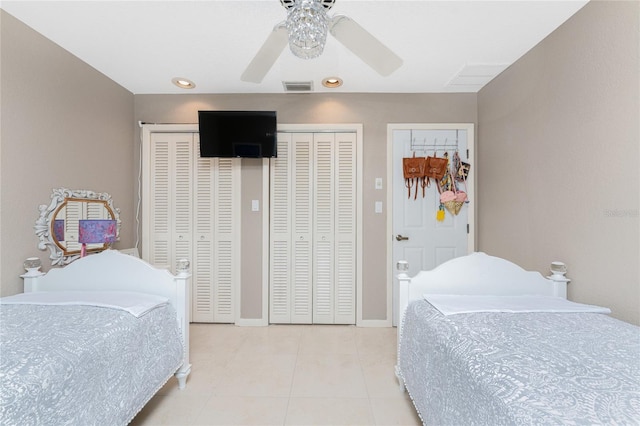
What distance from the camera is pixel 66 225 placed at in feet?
6.97

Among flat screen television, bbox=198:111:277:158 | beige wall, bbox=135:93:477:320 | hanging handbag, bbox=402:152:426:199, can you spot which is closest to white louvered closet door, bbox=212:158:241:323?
beige wall, bbox=135:93:477:320

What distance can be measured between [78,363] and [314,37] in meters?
1.55

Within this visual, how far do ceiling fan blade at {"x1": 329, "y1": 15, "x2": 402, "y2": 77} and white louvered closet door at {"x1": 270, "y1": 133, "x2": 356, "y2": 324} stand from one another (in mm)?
1487

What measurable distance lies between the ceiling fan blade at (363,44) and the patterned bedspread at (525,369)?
1291 mm

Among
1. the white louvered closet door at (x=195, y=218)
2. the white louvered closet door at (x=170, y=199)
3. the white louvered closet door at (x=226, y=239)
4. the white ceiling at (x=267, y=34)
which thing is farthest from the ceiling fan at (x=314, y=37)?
the white louvered closet door at (x=170, y=199)


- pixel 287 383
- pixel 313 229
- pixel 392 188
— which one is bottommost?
pixel 287 383

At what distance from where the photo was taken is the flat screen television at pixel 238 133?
9.11 ft

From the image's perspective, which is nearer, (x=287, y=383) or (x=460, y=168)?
(x=287, y=383)

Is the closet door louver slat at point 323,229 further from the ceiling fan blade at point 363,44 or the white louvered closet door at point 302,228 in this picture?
the ceiling fan blade at point 363,44

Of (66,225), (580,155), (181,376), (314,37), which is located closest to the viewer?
(314,37)

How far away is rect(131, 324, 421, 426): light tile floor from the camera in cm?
166

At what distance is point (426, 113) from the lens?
116 inches

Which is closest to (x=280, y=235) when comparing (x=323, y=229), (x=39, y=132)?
(x=323, y=229)

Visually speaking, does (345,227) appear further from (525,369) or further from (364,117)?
(525,369)
